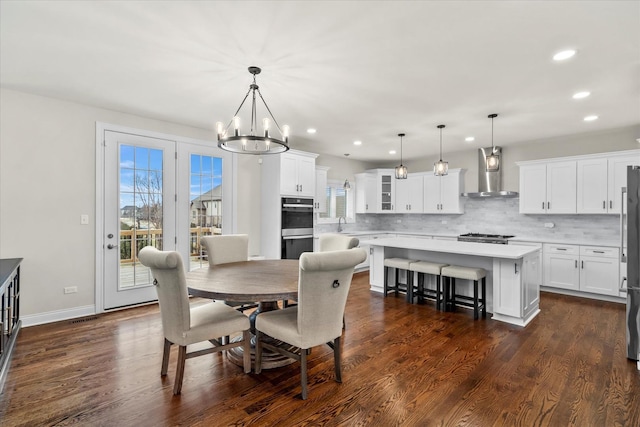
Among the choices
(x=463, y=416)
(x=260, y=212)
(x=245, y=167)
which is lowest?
(x=463, y=416)

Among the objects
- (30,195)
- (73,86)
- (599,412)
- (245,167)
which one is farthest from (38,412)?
(245,167)

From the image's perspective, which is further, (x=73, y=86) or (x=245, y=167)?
(x=245, y=167)

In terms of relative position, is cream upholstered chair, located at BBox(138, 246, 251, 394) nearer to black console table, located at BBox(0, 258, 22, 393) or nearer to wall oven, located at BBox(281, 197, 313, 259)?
black console table, located at BBox(0, 258, 22, 393)

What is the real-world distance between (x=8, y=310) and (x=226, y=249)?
190cm

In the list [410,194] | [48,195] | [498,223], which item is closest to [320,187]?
[410,194]

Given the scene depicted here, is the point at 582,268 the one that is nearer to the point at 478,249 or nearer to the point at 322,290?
the point at 478,249

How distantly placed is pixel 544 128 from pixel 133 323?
6.22m

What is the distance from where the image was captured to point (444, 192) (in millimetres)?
6789

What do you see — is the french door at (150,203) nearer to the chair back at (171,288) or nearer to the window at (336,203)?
the chair back at (171,288)

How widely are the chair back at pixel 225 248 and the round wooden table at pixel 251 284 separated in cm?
→ 22

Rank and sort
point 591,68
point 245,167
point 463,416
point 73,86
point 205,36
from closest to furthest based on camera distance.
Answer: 1. point 463,416
2. point 205,36
3. point 591,68
4. point 73,86
5. point 245,167

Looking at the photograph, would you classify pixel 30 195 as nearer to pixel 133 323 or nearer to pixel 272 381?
pixel 133 323

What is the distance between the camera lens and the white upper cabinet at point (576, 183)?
473 cm

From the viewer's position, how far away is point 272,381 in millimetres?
2447
